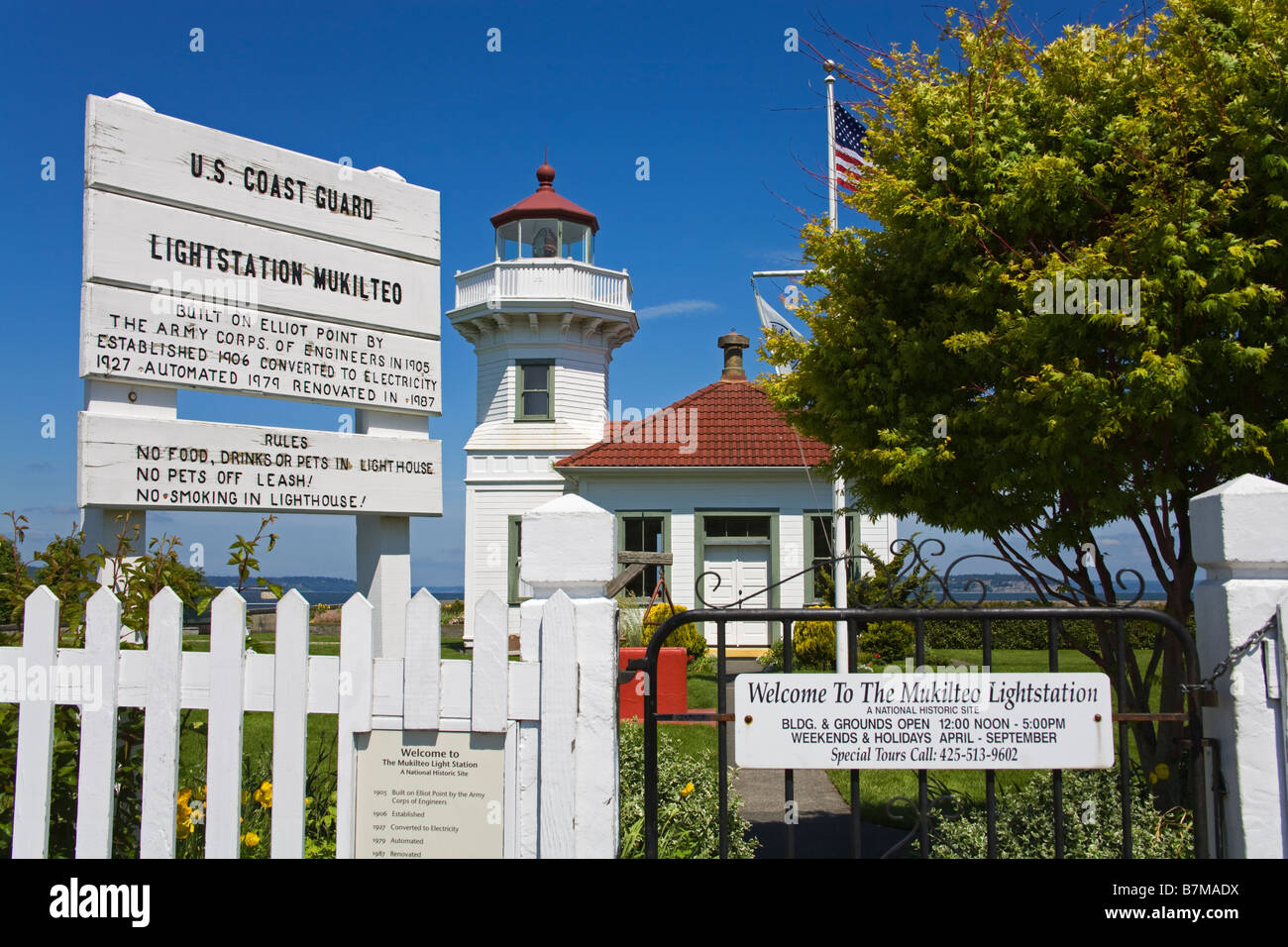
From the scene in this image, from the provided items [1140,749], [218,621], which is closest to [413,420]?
[218,621]

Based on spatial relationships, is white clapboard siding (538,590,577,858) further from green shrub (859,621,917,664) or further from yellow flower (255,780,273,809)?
green shrub (859,621,917,664)

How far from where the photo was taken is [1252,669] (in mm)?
3074

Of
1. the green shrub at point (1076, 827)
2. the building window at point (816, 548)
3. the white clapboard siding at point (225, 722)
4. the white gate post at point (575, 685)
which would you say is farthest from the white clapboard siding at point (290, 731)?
the building window at point (816, 548)

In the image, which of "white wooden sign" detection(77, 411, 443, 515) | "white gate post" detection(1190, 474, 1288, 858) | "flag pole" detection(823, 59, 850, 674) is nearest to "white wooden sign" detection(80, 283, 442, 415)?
"white wooden sign" detection(77, 411, 443, 515)

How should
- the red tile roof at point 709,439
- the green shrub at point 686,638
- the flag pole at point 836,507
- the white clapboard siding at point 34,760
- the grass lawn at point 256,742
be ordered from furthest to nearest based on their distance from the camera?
the red tile roof at point 709,439 → the green shrub at point 686,638 → the flag pole at point 836,507 → the grass lawn at point 256,742 → the white clapboard siding at point 34,760

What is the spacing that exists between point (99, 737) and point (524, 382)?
1727 cm

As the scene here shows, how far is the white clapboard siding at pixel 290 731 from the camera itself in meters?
3.00

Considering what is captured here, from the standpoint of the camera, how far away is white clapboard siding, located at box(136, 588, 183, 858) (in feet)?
10.0

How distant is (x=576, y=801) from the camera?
2.99m

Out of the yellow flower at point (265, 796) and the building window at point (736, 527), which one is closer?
the yellow flower at point (265, 796)

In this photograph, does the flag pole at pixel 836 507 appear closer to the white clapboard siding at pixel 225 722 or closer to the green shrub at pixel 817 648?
the green shrub at pixel 817 648
